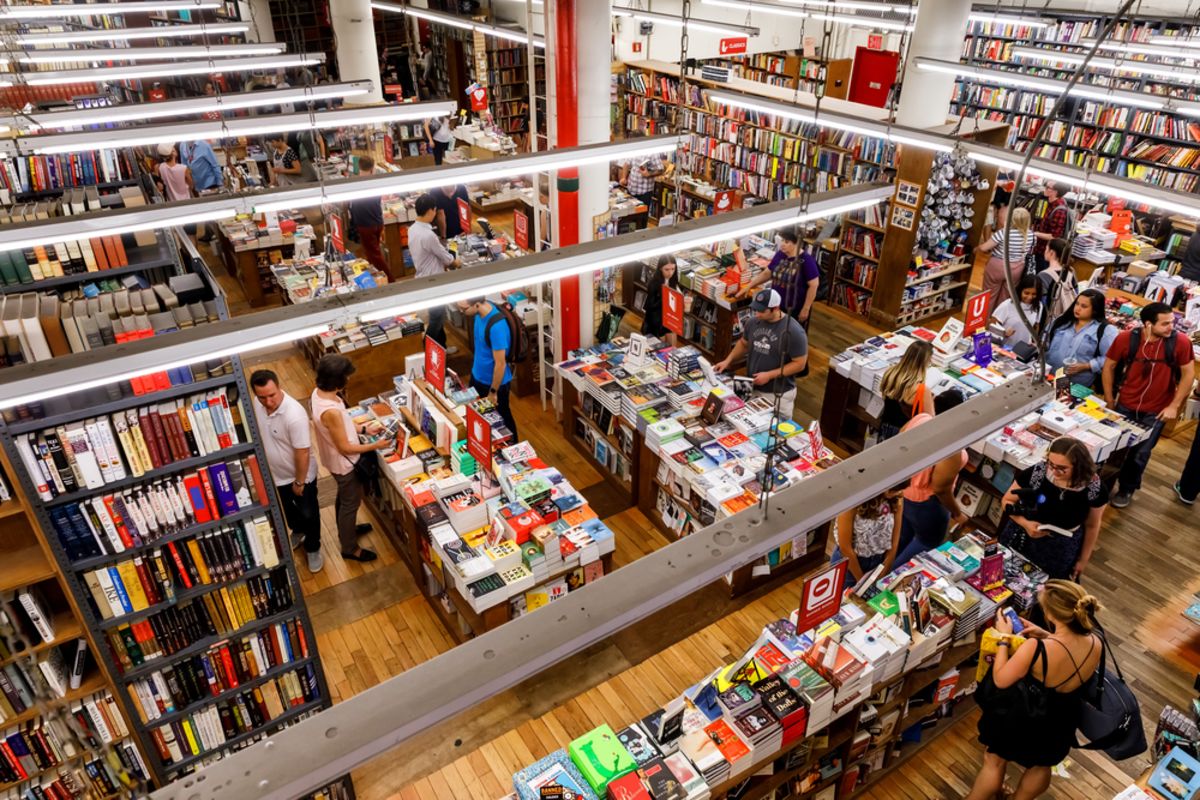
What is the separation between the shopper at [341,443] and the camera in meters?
5.42

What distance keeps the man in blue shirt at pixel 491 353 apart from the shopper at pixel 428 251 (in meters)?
0.81

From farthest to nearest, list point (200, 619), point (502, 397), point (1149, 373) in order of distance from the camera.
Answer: point (502, 397) → point (1149, 373) → point (200, 619)

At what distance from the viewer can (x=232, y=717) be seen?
4.39 metres

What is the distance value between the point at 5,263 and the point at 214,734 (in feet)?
11.5

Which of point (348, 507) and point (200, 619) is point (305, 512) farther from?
point (200, 619)

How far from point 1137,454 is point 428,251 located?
6.63m

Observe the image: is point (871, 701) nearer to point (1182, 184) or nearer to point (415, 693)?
point (415, 693)

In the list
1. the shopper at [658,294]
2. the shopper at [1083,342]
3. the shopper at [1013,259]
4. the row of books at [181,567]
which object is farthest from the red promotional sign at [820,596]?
the shopper at [1013,259]

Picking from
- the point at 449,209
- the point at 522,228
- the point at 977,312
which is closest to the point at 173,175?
the point at 449,209

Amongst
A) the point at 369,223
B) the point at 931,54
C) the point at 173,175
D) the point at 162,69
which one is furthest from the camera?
the point at 369,223

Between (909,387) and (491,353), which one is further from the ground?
(909,387)

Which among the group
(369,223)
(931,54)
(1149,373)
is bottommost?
(369,223)

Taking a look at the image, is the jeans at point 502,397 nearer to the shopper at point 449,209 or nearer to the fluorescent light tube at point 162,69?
the shopper at point 449,209

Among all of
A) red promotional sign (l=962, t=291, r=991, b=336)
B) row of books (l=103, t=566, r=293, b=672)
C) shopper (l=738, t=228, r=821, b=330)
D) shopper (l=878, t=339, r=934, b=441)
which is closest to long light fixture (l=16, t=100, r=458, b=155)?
row of books (l=103, t=566, r=293, b=672)
